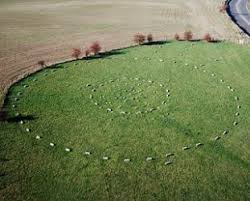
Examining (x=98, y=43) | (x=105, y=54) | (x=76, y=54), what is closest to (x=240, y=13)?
(x=98, y=43)

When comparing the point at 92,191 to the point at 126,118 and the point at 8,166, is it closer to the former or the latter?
the point at 8,166

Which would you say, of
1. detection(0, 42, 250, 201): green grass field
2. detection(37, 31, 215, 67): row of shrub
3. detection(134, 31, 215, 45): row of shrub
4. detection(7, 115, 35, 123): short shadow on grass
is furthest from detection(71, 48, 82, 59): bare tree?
detection(7, 115, 35, 123): short shadow on grass

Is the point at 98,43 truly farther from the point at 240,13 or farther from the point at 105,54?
the point at 240,13

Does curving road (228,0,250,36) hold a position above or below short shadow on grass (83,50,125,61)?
below

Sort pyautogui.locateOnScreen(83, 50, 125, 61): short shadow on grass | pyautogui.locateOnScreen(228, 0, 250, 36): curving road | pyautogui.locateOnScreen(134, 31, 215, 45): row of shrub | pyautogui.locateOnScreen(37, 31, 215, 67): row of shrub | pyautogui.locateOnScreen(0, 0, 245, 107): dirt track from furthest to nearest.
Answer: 1. pyautogui.locateOnScreen(228, 0, 250, 36): curving road
2. pyautogui.locateOnScreen(134, 31, 215, 45): row of shrub
3. pyautogui.locateOnScreen(0, 0, 245, 107): dirt track
4. pyautogui.locateOnScreen(83, 50, 125, 61): short shadow on grass
5. pyautogui.locateOnScreen(37, 31, 215, 67): row of shrub

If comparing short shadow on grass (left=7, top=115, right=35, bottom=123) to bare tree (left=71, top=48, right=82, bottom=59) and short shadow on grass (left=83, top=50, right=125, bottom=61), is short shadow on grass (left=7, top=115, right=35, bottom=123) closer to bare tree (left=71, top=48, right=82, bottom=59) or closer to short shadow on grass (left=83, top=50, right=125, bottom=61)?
bare tree (left=71, top=48, right=82, bottom=59)

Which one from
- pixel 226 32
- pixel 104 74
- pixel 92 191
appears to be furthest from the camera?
pixel 226 32

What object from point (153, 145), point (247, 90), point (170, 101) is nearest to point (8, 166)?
point (153, 145)
